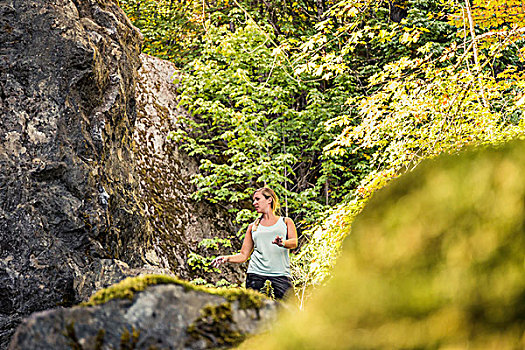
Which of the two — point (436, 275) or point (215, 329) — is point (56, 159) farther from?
point (436, 275)

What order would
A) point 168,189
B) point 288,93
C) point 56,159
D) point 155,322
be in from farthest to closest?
point 288,93, point 168,189, point 56,159, point 155,322

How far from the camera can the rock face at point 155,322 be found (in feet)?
2.36

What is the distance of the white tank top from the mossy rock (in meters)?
3.97

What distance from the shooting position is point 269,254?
4.61 metres

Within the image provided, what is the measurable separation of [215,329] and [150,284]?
0.14 m

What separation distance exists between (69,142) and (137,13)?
31.1 feet

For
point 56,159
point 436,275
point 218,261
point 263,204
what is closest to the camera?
point 436,275

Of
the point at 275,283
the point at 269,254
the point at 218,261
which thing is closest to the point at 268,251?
the point at 269,254

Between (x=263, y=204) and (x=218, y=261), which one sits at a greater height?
(x=263, y=204)

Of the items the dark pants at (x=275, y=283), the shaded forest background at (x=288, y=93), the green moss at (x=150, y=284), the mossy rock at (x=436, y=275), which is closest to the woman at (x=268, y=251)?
the dark pants at (x=275, y=283)

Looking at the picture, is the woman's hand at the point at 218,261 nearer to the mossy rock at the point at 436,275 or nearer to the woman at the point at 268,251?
the woman at the point at 268,251

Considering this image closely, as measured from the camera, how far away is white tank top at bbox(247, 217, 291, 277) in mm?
4590

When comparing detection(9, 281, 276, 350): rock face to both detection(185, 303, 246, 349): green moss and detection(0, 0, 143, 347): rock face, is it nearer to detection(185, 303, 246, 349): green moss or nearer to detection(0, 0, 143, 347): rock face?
detection(185, 303, 246, 349): green moss

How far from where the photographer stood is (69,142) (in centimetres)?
412
